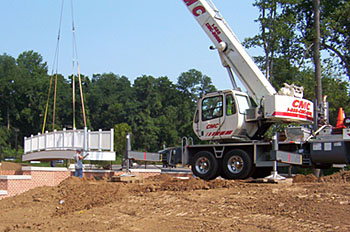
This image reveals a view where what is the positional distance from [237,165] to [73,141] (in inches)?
388

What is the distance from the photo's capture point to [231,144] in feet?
50.4

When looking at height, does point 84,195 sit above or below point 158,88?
below

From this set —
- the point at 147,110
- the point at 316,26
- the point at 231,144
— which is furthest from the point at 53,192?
the point at 147,110

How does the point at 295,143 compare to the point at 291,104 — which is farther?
the point at 291,104

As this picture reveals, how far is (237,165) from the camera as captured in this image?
1518 cm

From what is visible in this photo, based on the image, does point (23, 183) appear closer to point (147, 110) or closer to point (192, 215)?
point (192, 215)

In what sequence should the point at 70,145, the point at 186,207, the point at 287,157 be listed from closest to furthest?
the point at 186,207 → the point at 287,157 → the point at 70,145

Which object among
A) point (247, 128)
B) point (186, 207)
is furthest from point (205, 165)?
point (186, 207)

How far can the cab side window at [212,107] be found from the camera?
53.3ft

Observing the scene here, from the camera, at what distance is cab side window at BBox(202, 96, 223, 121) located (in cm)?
1623

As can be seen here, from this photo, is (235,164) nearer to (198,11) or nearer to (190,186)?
(190,186)

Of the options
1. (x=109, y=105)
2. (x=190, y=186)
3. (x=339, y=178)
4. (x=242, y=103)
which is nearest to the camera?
(x=190, y=186)

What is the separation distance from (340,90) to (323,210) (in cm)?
1816

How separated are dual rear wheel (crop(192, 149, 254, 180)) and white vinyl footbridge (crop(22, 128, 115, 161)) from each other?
6048 mm
